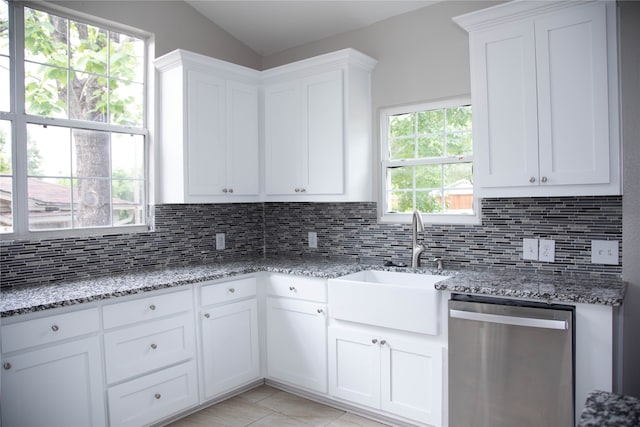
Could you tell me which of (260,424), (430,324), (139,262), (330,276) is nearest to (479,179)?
(430,324)

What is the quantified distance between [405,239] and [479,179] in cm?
80

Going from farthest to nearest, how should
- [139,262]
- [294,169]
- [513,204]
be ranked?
[294,169]
[139,262]
[513,204]

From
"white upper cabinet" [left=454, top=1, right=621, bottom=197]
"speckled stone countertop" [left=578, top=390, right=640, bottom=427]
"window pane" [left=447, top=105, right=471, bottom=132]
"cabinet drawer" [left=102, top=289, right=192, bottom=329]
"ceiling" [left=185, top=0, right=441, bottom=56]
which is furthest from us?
"ceiling" [left=185, top=0, right=441, bottom=56]

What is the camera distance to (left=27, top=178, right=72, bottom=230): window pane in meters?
2.77

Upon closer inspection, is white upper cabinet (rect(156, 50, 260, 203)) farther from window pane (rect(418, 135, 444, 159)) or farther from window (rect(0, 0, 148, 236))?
window pane (rect(418, 135, 444, 159))

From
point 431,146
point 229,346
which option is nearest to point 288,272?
point 229,346

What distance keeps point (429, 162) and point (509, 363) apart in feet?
4.80

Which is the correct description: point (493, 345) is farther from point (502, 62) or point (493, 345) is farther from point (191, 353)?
point (191, 353)

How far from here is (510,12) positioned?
2.48 meters

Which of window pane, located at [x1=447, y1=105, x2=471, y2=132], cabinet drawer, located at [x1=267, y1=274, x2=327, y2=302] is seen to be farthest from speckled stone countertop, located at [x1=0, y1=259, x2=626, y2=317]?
window pane, located at [x1=447, y1=105, x2=471, y2=132]

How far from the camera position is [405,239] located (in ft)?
10.8

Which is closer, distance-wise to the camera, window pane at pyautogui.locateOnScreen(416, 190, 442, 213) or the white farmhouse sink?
the white farmhouse sink

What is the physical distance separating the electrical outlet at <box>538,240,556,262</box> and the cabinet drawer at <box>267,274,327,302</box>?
1.28 meters

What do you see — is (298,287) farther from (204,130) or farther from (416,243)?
(204,130)
